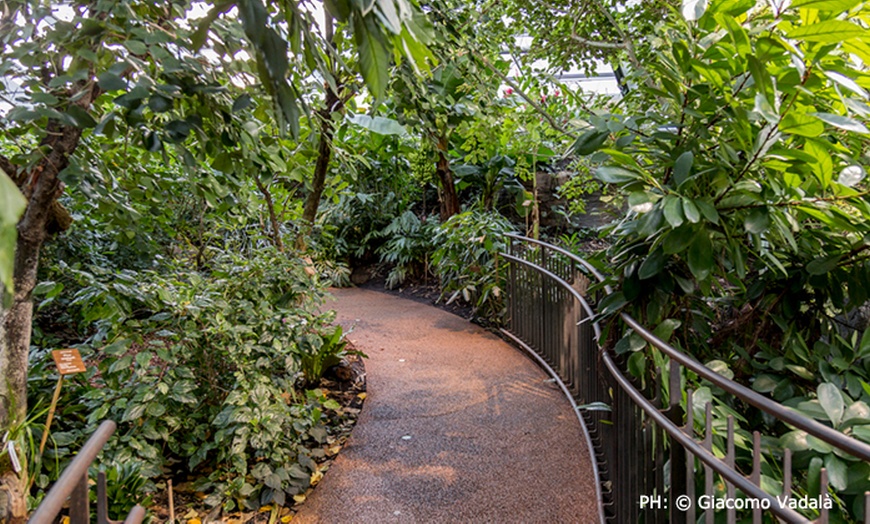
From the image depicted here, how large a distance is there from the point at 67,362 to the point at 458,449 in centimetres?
224

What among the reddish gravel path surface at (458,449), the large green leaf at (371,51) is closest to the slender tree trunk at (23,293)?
the reddish gravel path surface at (458,449)

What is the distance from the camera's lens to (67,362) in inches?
87.6

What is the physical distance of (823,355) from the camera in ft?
7.12

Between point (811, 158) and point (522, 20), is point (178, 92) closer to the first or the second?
point (811, 158)

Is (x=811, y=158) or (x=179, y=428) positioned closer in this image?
(x=811, y=158)

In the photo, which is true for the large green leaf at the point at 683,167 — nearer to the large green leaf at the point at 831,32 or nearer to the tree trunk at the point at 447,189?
the large green leaf at the point at 831,32

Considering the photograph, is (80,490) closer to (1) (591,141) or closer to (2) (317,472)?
(1) (591,141)

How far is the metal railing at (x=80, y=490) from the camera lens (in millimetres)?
879

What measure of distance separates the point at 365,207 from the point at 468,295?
3.88 m

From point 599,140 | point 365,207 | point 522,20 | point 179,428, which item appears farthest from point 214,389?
point 365,207

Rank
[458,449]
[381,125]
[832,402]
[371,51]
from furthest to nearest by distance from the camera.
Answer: [381,125] < [458,449] < [832,402] < [371,51]

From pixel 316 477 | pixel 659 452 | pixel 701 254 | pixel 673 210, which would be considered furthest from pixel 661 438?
pixel 316 477

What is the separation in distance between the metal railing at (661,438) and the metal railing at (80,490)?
1.31m

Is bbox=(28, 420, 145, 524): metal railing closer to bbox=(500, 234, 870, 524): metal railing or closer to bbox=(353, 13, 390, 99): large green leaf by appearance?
bbox=(353, 13, 390, 99): large green leaf
